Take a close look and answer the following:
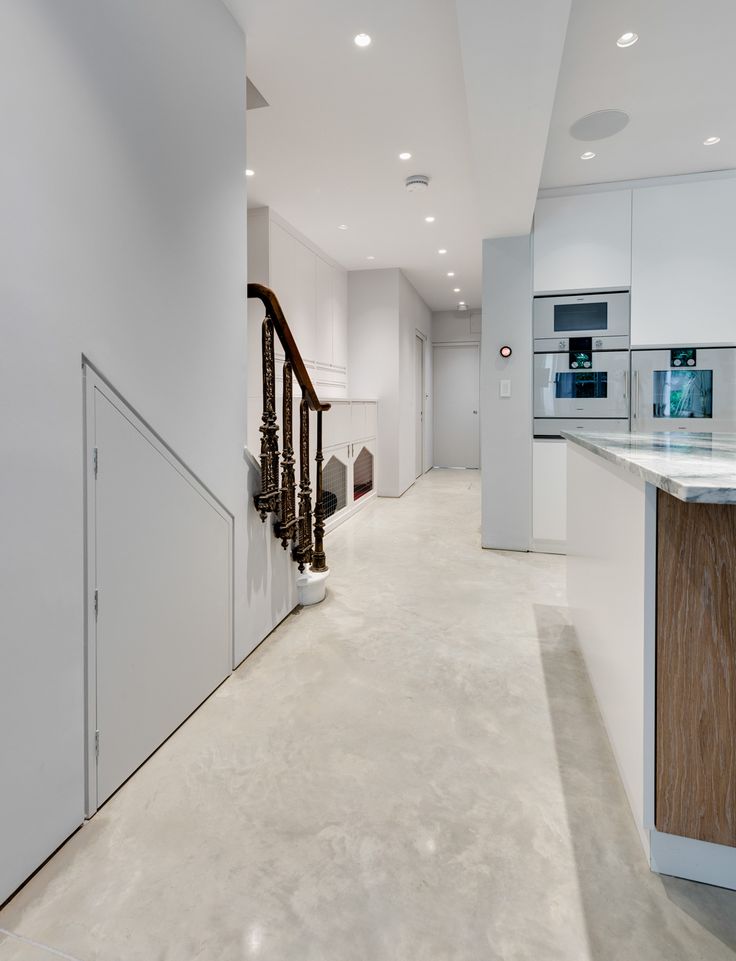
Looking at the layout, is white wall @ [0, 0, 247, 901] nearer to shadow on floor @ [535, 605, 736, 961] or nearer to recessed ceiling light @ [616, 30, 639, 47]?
shadow on floor @ [535, 605, 736, 961]

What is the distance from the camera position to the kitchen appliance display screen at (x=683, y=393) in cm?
380

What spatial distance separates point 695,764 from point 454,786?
2.16ft

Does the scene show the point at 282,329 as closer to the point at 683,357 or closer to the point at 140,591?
the point at 140,591

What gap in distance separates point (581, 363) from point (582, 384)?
0.50 feet

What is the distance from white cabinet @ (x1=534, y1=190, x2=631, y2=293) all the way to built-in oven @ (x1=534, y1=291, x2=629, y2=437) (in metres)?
0.12

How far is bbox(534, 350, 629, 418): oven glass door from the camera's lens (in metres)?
3.94

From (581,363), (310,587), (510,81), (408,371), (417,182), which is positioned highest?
(417,182)

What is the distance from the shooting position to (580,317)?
13.1 feet

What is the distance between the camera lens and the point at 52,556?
4.29ft

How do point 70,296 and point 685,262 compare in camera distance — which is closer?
point 70,296

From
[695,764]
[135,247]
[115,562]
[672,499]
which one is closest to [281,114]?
[135,247]

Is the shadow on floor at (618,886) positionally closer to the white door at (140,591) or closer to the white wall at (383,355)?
the white door at (140,591)

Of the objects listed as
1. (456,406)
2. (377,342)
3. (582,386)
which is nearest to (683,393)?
(582,386)

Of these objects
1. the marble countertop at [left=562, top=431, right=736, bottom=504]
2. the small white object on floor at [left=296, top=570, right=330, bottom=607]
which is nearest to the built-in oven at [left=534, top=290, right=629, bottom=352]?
the small white object on floor at [left=296, top=570, right=330, bottom=607]
